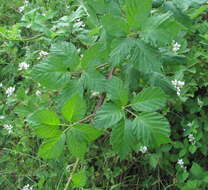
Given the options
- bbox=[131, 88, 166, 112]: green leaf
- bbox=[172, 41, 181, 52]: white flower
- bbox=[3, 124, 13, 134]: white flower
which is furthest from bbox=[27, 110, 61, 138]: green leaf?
bbox=[3, 124, 13, 134]: white flower

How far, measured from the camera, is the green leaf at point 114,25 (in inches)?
29.7

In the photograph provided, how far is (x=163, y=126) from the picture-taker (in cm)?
80

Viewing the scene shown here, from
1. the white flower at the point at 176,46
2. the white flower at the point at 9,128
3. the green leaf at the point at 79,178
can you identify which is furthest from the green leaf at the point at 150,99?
the white flower at the point at 9,128

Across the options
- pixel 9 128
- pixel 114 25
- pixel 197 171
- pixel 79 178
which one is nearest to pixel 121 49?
pixel 114 25

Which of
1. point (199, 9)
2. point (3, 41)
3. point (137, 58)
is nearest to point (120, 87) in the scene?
point (137, 58)

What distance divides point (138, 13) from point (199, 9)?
1.39ft

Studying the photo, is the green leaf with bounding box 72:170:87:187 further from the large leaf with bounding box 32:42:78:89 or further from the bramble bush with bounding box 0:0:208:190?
the large leaf with bounding box 32:42:78:89

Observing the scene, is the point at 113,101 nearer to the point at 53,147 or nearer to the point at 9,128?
the point at 53,147

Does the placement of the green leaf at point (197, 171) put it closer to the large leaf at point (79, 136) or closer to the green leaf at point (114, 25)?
the large leaf at point (79, 136)

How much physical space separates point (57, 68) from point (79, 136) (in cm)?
20

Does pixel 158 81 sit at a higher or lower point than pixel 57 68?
lower

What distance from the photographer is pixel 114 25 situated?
764mm

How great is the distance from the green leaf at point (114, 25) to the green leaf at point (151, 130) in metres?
0.22

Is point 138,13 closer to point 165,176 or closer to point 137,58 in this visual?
point 137,58
